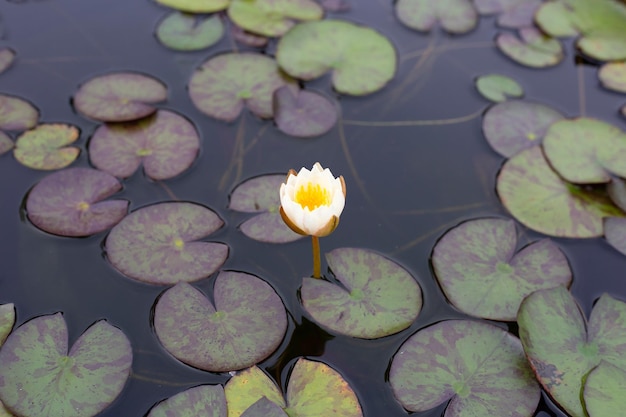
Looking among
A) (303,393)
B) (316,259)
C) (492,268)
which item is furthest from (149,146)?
A: (492,268)

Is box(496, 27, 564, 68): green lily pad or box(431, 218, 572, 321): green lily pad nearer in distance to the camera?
box(431, 218, 572, 321): green lily pad

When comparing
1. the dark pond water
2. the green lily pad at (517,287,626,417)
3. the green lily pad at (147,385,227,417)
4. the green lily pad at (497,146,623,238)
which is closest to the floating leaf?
the dark pond water

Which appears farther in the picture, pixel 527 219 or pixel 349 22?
pixel 349 22

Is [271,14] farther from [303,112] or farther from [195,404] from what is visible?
[195,404]

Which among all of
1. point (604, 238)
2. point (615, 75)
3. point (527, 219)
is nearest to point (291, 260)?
point (527, 219)

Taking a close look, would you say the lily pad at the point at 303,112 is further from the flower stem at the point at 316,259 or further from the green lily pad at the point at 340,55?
the flower stem at the point at 316,259

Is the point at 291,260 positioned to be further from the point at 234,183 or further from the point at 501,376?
the point at 501,376

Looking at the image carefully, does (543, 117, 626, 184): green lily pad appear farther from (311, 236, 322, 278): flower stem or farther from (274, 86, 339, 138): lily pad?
(311, 236, 322, 278): flower stem
